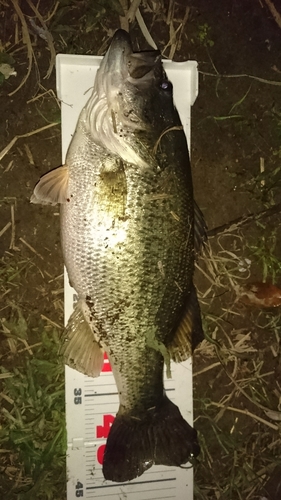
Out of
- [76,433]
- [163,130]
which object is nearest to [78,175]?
[163,130]

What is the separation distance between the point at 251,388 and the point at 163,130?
1.48 metres

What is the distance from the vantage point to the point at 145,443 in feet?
6.98

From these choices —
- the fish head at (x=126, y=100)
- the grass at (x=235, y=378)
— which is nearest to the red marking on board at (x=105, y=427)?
the grass at (x=235, y=378)

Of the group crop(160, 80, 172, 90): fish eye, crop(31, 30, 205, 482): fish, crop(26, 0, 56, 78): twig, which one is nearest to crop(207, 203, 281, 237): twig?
crop(31, 30, 205, 482): fish

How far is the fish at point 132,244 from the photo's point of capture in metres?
1.90

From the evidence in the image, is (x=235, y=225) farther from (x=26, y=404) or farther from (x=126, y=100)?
(x=26, y=404)

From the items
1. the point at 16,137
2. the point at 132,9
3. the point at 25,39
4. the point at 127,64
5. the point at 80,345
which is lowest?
the point at 80,345

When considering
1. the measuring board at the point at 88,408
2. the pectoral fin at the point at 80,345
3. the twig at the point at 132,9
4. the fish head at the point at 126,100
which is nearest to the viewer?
the fish head at the point at 126,100

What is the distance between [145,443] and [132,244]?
899 mm

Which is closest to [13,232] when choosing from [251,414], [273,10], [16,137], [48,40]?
[16,137]

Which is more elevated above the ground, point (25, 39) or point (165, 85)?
point (25, 39)

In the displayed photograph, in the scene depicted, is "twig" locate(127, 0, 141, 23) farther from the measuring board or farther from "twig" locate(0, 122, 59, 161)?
"twig" locate(0, 122, 59, 161)

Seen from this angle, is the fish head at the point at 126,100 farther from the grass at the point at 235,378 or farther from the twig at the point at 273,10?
the twig at the point at 273,10

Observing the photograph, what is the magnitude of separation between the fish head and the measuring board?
390 mm
